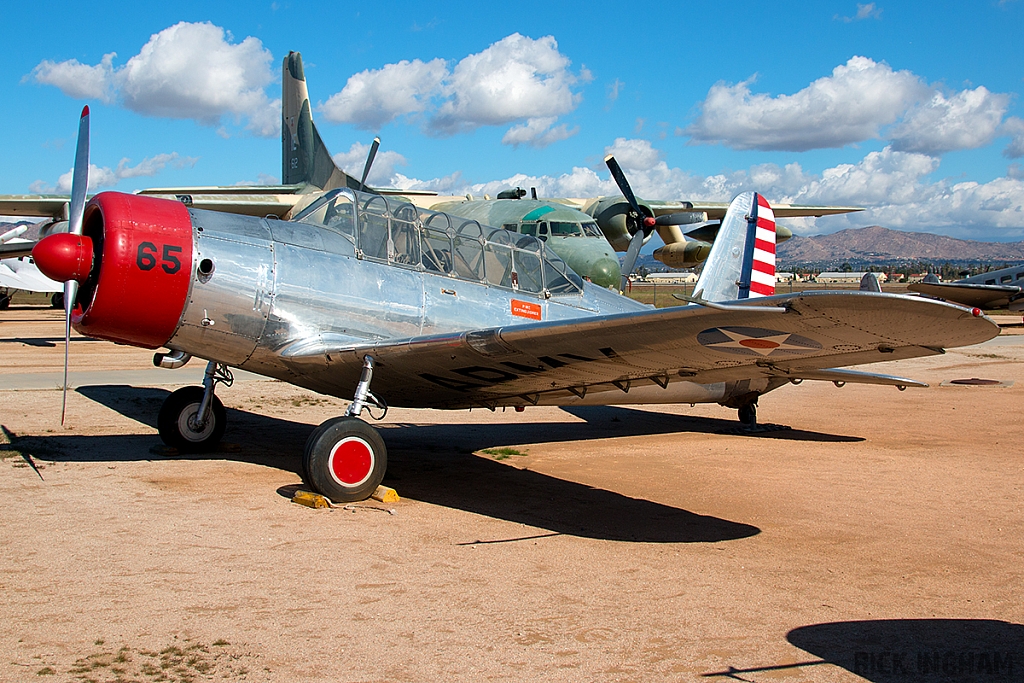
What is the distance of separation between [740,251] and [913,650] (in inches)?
272

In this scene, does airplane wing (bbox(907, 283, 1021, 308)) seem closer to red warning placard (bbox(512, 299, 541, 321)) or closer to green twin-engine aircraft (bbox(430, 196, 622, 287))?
green twin-engine aircraft (bbox(430, 196, 622, 287))

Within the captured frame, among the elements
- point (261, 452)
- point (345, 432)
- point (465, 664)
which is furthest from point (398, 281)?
point (465, 664)

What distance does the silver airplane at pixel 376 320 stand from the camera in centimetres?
488

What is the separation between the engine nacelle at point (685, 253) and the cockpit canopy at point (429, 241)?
66.2 feet

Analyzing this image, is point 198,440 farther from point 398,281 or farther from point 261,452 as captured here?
point 398,281

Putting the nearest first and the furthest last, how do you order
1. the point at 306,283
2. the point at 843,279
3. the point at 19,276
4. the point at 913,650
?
the point at 913,650, the point at 306,283, the point at 19,276, the point at 843,279

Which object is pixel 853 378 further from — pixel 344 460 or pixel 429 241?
pixel 344 460

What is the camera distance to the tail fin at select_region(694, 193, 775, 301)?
32.4ft

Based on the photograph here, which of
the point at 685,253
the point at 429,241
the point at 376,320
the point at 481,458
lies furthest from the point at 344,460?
the point at 685,253

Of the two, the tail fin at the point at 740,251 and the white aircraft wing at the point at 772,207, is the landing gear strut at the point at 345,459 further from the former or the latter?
the white aircraft wing at the point at 772,207

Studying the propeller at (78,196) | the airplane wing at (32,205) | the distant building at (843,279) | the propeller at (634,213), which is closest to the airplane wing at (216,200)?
the airplane wing at (32,205)

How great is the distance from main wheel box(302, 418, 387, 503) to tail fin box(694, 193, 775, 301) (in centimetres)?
520

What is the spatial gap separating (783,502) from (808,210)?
2454 cm

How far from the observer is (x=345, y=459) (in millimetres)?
6000
